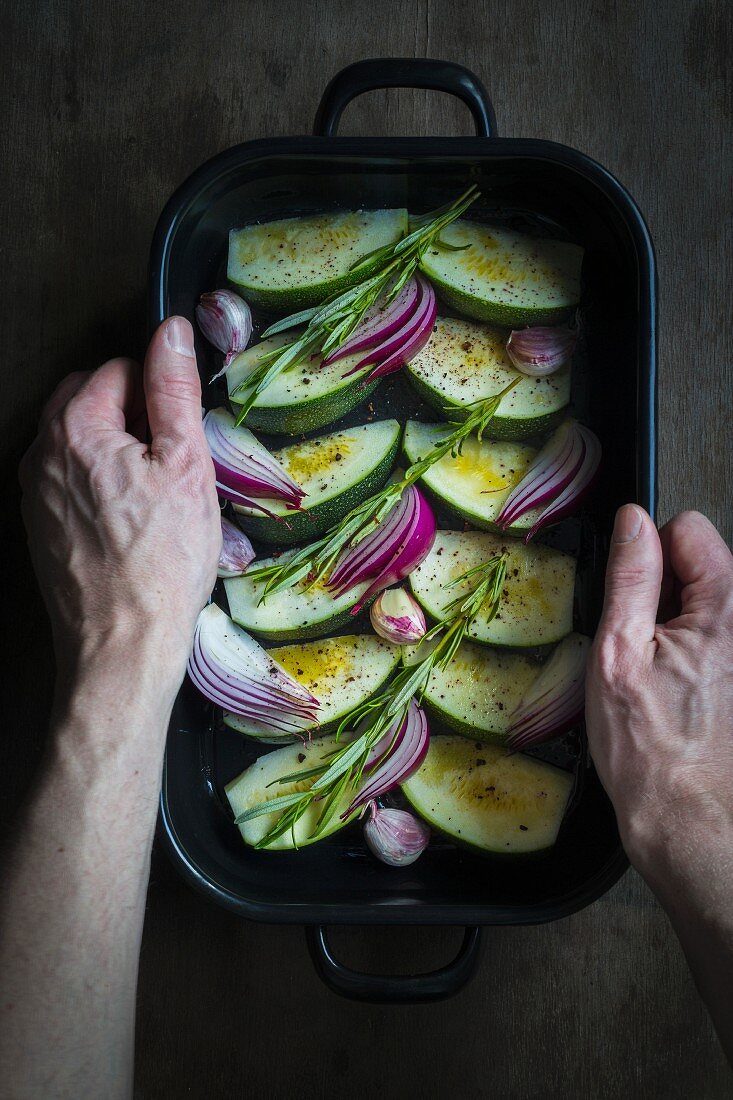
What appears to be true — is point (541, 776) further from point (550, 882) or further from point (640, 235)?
point (640, 235)

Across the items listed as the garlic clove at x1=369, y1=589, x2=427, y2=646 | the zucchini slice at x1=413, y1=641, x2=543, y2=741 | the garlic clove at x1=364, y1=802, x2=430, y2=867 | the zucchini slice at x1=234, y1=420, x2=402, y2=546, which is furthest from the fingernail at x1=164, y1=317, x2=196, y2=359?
the garlic clove at x1=364, y1=802, x2=430, y2=867

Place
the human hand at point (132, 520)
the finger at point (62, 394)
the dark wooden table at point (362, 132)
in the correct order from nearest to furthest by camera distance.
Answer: the human hand at point (132, 520)
the finger at point (62, 394)
the dark wooden table at point (362, 132)

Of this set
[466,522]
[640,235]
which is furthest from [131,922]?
[640,235]

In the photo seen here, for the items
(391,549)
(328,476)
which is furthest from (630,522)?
(328,476)

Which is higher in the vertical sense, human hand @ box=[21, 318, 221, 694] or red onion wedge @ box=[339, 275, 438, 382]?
red onion wedge @ box=[339, 275, 438, 382]

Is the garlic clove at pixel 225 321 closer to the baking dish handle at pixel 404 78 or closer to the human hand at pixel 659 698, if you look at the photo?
the baking dish handle at pixel 404 78

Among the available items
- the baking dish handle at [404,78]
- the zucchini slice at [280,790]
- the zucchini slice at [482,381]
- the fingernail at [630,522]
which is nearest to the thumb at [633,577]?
the fingernail at [630,522]

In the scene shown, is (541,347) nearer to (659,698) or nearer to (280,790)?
(659,698)

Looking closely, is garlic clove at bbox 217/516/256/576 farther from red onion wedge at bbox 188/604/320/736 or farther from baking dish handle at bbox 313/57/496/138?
baking dish handle at bbox 313/57/496/138
